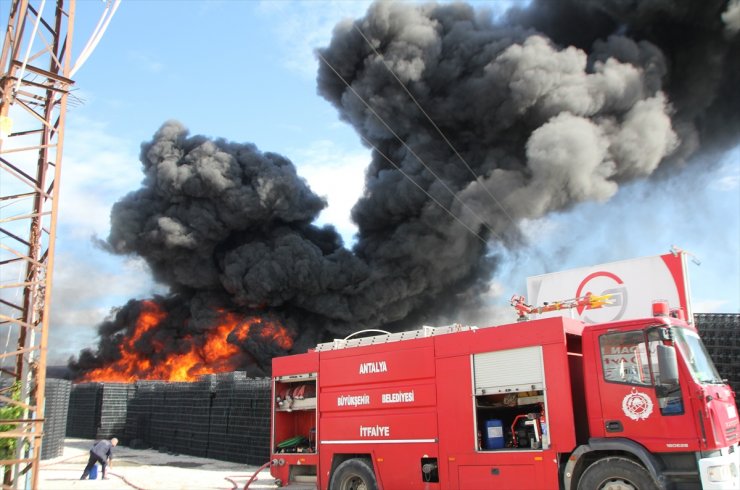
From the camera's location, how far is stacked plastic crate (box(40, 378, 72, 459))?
677 inches

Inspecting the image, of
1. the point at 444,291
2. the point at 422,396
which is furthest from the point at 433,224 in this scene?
the point at 422,396

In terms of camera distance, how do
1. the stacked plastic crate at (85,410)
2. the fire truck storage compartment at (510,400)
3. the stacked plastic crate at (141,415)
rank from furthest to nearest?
the stacked plastic crate at (85,410) < the stacked plastic crate at (141,415) < the fire truck storage compartment at (510,400)

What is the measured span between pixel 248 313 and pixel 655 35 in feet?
87.7

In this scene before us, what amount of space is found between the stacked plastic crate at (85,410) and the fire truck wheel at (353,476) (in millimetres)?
18575

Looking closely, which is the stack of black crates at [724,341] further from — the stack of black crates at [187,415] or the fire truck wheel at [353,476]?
the stack of black crates at [187,415]

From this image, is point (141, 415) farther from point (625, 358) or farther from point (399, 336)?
point (625, 358)

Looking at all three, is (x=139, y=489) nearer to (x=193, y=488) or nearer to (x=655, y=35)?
(x=193, y=488)

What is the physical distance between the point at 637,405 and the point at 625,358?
0.54m

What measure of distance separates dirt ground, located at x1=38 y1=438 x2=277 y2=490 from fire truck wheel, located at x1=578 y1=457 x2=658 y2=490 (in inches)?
304

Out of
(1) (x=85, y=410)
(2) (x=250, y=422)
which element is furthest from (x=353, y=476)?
(1) (x=85, y=410)

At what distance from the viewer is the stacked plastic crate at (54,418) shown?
17188 mm

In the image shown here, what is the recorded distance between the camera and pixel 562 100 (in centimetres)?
2730

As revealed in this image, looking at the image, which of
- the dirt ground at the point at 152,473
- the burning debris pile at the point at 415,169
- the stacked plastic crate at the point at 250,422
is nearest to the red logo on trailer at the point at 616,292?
the dirt ground at the point at 152,473

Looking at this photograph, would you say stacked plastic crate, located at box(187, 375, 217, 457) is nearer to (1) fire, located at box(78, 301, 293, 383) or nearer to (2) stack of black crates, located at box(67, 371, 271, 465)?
(2) stack of black crates, located at box(67, 371, 271, 465)
